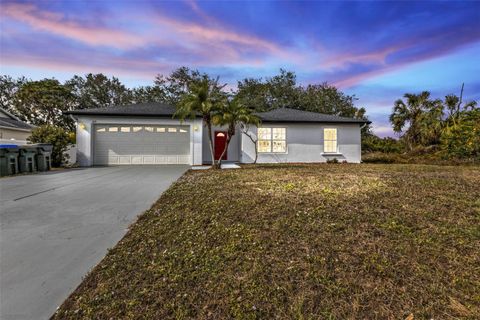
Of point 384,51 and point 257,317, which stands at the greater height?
point 384,51

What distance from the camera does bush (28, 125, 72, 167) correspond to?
1188 centimetres

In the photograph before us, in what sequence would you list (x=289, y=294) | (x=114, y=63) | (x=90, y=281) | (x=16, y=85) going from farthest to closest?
(x=16, y=85), (x=114, y=63), (x=90, y=281), (x=289, y=294)

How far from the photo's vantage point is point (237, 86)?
26281mm

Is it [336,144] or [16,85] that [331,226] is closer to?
[336,144]

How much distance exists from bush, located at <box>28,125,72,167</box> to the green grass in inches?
452

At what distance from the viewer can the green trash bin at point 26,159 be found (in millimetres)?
9852

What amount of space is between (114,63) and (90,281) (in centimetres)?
1134

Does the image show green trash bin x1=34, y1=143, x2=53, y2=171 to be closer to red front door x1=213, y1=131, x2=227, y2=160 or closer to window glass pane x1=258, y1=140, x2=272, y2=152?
red front door x1=213, y1=131, x2=227, y2=160

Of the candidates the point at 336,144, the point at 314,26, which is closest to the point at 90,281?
the point at 314,26

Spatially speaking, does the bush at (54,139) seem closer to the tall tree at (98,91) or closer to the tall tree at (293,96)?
the tall tree at (293,96)

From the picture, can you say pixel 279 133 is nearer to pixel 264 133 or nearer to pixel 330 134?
pixel 264 133

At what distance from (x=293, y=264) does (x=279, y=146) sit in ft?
39.4

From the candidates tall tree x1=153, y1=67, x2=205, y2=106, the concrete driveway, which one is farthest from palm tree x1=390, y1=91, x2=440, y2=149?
the concrete driveway

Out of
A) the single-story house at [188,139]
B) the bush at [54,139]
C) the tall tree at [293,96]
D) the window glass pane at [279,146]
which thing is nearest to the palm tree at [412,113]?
the tall tree at [293,96]
